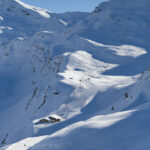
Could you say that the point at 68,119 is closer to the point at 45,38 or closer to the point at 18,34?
the point at 45,38

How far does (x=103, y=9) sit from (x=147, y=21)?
4490mm

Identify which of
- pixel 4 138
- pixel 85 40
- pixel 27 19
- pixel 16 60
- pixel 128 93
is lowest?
pixel 4 138

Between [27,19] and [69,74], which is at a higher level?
[27,19]

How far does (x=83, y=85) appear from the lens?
11.7m

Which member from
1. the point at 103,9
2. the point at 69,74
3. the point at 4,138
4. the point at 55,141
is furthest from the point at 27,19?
the point at 55,141

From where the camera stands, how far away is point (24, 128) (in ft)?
29.5

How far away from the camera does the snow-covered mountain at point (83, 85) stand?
4734 millimetres

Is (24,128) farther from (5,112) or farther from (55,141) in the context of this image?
(55,141)

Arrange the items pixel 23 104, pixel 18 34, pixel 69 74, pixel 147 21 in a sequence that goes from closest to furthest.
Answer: pixel 23 104, pixel 69 74, pixel 147 21, pixel 18 34

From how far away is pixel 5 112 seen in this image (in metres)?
12.1

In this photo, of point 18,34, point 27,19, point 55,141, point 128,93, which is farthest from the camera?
point 27,19

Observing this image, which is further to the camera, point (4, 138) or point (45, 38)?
point (45, 38)

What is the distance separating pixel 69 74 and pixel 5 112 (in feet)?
12.7

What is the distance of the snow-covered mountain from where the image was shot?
473cm
